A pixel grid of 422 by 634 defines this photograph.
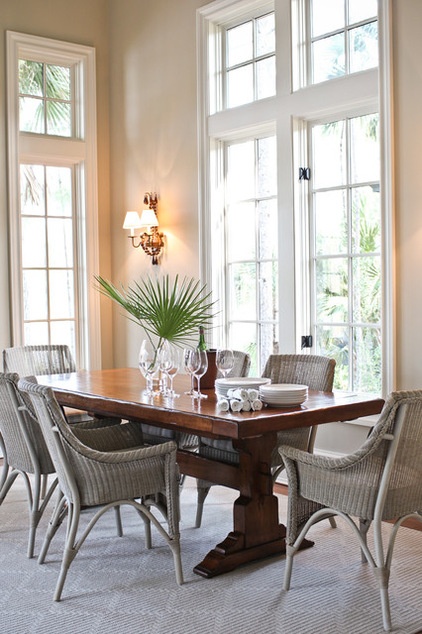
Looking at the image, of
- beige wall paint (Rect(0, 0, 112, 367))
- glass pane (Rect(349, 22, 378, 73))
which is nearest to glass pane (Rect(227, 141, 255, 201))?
glass pane (Rect(349, 22, 378, 73))

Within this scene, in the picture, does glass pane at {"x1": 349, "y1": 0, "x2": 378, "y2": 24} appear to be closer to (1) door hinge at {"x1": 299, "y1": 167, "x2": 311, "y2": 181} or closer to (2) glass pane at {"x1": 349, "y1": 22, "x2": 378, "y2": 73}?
(2) glass pane at {"x1": 349, "y1": 22, "x2": 378, "y2": 73}

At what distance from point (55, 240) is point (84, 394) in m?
2.86

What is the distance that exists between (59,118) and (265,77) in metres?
1.97

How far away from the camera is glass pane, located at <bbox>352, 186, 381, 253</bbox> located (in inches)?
185

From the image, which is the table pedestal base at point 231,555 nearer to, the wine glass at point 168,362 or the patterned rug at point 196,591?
the patterned rug at point 196,591

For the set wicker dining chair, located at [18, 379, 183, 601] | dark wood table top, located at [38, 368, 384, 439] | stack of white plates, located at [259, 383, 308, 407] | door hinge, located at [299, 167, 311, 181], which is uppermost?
door hinge, located at [299, 167, 311, 181]

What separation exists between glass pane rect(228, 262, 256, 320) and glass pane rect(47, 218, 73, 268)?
1583 mm

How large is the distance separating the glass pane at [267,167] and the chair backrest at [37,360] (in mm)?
1816

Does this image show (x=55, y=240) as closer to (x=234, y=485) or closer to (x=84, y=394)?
(x=84, y=394)

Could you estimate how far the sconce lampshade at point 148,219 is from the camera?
20.0 ft

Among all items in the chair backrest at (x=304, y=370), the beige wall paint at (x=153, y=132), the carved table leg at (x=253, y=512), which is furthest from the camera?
the beige wall paint at (x=153, y=132)

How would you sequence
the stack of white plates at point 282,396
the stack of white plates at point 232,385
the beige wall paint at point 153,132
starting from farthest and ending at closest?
the beige wall paint at point 153,132
the stack of white plates at point 232,385
the stack of white plates at point 282,396

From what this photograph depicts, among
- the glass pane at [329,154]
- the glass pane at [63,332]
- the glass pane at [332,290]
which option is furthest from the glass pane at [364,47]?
the glass pane at [63,332]

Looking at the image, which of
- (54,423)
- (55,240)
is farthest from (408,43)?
(55,240)
